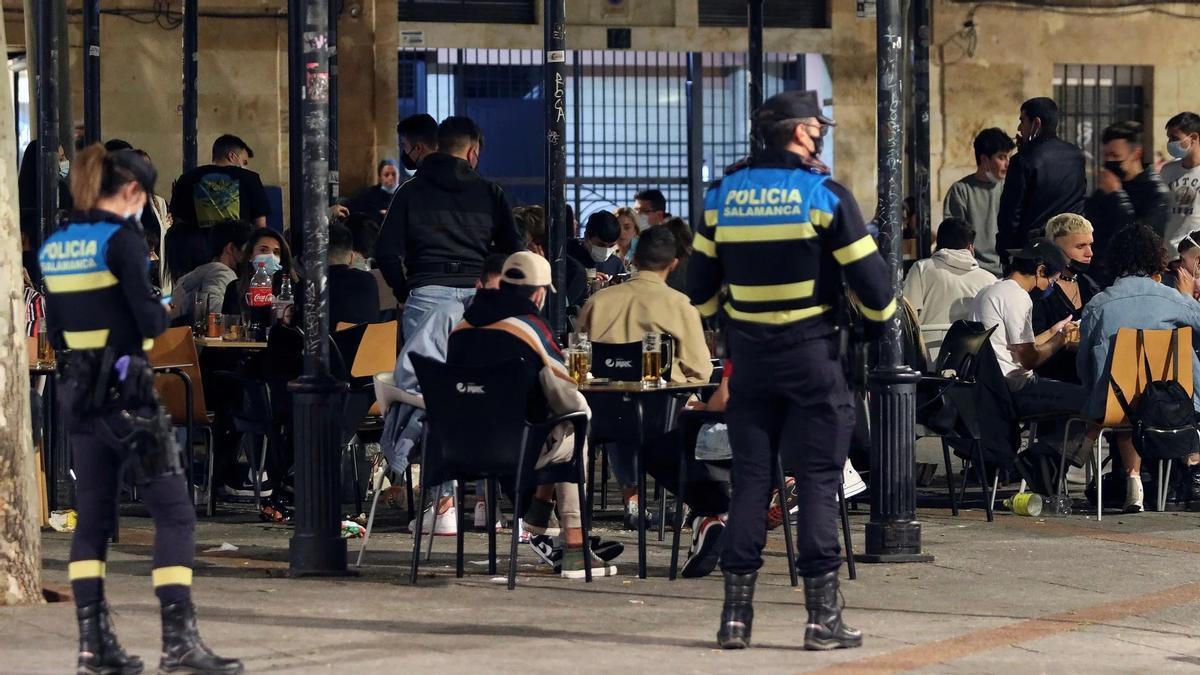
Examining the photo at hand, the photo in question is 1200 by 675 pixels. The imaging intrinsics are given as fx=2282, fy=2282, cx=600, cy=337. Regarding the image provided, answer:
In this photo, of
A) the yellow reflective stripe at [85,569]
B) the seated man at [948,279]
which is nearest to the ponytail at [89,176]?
the yellow reflective stripe at [85,569]

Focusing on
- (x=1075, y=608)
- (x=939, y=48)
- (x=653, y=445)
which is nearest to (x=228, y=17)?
(x=939, y=48)

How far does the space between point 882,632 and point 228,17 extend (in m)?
15.3

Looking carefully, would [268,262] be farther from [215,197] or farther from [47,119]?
[215,197]

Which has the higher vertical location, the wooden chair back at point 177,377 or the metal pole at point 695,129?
the metal pole at point 695,129

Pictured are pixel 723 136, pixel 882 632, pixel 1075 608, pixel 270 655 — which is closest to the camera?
pixel 270 655

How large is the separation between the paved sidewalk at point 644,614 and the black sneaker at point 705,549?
0.15 meters

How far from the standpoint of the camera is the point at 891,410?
9.59 meters

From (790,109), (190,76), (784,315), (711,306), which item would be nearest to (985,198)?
(190,76)

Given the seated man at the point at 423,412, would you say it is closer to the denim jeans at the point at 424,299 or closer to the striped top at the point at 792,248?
the denim jeans at the point at 424,299

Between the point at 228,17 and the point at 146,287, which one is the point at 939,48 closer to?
the point at 228,17

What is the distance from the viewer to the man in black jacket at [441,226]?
1052 centimetres

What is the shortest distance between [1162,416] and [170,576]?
20.2 ft

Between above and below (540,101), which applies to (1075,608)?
below

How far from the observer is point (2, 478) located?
8461 millimetres
